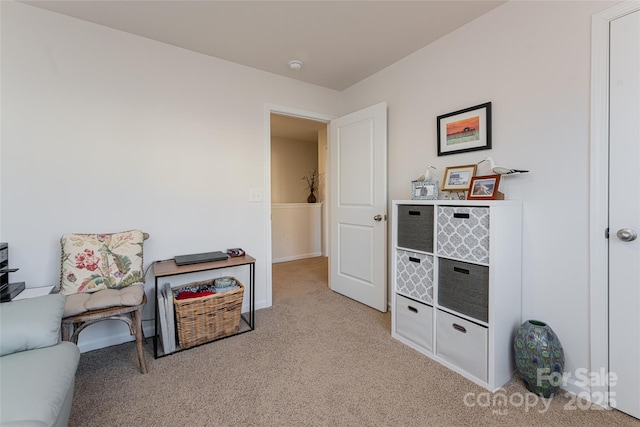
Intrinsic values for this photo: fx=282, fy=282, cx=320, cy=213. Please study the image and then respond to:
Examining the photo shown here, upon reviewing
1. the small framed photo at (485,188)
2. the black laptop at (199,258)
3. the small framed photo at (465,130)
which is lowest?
the black laptop at (199,258)

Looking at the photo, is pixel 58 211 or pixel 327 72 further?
pixel 327 72

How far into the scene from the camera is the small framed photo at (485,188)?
1.80 meters

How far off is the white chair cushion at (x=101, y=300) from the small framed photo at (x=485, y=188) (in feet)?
7.46

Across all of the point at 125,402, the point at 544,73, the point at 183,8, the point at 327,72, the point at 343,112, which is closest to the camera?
the point at 125,402

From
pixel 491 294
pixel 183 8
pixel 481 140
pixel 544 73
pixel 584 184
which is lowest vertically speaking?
Result: pixel 491 294

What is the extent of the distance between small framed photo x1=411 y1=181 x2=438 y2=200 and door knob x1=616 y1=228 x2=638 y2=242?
0.97 meters

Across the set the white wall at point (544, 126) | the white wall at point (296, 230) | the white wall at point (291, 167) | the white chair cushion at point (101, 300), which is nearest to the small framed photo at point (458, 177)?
the white wall at point (544, 126)

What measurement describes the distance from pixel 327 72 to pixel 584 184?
7.48 feet

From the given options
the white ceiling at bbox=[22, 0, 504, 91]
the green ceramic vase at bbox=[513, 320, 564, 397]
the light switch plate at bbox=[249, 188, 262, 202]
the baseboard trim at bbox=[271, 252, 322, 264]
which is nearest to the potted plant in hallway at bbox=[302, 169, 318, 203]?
the baseboard trim at bbox=[271, 252, 322, 264]

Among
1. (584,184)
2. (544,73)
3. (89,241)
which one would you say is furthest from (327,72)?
(89,241)

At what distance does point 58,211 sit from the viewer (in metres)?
1.98

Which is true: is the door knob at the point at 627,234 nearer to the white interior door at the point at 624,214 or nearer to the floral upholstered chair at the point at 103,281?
the white interior door at the point at 624,214

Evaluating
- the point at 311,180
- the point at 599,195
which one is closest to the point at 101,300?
the point at 599,195

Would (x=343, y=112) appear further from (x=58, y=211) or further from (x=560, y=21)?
(x=58, y=211)
